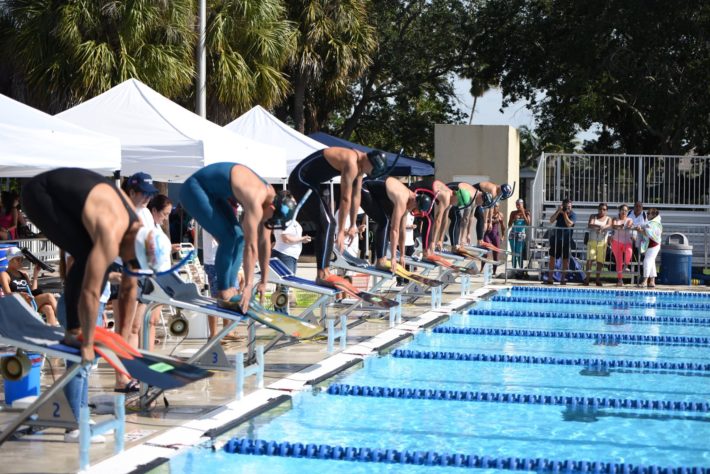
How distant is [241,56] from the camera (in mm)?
20688

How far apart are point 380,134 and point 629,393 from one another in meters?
29.0

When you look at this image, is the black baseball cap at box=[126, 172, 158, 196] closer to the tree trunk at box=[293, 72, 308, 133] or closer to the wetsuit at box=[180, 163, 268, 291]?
the wetsuit at box=[180, 163, 268, 291]

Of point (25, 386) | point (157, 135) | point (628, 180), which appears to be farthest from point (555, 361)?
point (628, 180)

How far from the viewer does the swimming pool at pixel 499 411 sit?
576cm

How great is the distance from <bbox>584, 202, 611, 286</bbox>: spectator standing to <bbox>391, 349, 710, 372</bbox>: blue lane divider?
8.08m

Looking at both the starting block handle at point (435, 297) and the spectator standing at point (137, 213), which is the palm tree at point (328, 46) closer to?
the starting block handle at point (435, 297)

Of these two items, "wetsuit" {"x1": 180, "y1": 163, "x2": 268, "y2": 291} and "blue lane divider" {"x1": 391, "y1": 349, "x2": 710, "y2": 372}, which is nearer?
"wetsuit" {"x1": 180, "y1": 163, "x2": 268, "y2": 291}

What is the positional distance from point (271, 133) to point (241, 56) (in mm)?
5237

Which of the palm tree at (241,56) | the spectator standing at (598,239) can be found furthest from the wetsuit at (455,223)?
the palm tree at (241,56)

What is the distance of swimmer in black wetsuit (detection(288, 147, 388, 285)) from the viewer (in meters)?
9.42

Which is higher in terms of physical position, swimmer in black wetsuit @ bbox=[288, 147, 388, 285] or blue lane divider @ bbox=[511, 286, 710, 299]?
swimmer in black wetsuit @ bbox=[288, 147, 388, 285]

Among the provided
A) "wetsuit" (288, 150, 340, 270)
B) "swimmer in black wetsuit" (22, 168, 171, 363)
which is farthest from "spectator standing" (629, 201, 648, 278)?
"swimmer in black wetsuit" (22, 168, 171, 363)

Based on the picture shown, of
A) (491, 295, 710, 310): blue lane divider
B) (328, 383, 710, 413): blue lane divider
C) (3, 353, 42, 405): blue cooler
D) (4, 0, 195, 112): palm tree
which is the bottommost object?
(328, 383, 710, 413): blue lane divider

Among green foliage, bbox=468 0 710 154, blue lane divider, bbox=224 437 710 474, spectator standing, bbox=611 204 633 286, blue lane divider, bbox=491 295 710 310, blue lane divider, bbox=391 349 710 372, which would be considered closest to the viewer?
blue lane divider, bbox=224 437 710 474
